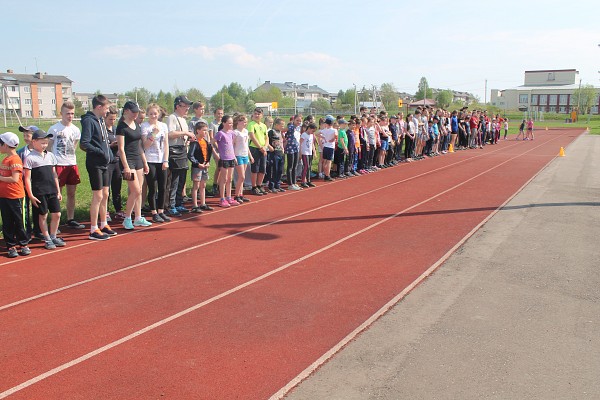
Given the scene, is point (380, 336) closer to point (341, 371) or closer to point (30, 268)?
point (341, 371)

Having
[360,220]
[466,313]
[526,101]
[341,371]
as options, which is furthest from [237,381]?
[526,101]

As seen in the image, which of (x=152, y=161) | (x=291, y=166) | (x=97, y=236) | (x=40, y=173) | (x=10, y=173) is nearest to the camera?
(x=10, y=173)

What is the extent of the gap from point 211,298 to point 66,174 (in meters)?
4.28

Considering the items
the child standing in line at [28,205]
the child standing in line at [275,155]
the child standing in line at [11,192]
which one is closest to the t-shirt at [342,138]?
the child standing in line at [275,155]

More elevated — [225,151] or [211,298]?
[225,151]

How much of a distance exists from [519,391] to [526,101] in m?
127

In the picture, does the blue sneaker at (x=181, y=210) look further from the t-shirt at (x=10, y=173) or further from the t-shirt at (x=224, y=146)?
the t-shirt at (x=10, y=173)

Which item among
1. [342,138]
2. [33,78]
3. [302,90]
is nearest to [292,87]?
[302,90]

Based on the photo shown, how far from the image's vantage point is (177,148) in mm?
9367

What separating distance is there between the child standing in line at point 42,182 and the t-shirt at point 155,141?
1566 mm

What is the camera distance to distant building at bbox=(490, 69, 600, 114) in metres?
113

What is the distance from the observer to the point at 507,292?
543cm

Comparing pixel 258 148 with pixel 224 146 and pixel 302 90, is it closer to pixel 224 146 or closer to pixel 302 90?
pixel 224 146

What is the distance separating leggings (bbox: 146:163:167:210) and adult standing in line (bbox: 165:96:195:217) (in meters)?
0.50
